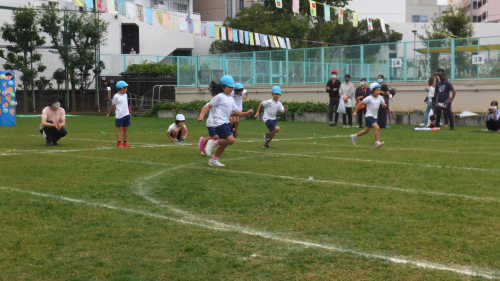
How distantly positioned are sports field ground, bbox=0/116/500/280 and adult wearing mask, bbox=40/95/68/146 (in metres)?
2.57

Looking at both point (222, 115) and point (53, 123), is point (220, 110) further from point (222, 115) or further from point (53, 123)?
point (53, 123)

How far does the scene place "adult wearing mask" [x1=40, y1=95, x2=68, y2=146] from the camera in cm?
1501

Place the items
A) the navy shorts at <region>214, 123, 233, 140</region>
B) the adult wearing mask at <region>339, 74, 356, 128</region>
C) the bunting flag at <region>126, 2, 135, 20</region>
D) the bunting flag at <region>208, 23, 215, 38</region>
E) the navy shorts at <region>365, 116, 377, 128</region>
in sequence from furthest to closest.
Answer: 1. the bunting flag at <region>208, 23, 215, 38</region>
2. the bunting flag at <region>126, 2, 135, 20</region>
3. the adult wearing mask at <region>339, 74, 356, 128</region>
4. the navy shorts at <region>365, 116, 377, 128</region>
5. the navy shorts at <region>214, 123, 233, 140</region>

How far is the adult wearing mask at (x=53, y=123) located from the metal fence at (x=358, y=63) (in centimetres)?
1514

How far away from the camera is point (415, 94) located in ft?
82.9

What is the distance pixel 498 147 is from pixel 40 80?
33.1 meters

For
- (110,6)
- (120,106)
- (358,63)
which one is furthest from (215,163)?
(358,63)

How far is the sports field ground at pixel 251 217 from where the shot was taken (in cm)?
484

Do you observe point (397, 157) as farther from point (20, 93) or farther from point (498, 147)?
point (20, 93)

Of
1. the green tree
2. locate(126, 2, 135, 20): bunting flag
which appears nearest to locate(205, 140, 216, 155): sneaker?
locate(126, 2, 135, 20): bunting flag

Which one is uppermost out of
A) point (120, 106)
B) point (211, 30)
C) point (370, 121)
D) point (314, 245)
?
point (211, 30)

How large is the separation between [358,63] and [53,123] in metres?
15.5

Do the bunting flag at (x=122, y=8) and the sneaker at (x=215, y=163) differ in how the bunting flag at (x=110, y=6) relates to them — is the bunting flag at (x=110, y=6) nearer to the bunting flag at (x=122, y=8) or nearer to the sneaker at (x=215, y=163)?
the bunting flag at (x=122, y=8)

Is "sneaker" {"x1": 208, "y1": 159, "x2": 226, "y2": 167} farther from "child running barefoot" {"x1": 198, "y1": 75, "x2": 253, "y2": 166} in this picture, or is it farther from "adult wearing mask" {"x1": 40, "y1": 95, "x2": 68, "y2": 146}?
"adult wearing mask" {"x1": 40, "y1": 95, "x2": 68, "y2": 146}
